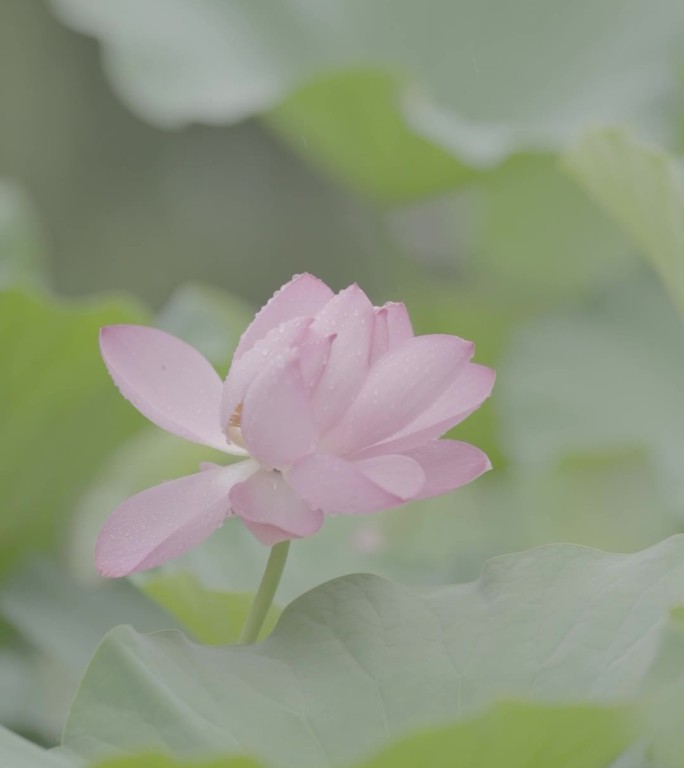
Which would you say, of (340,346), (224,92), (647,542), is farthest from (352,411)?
(224,92)

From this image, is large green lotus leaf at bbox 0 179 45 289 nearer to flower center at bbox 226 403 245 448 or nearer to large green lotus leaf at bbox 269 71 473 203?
large green lotus leaf at bbox 269 71 473 203

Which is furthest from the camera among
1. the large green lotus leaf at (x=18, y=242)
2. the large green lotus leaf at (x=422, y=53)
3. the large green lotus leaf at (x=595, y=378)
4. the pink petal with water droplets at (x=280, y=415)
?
the large green lotus leaf at (x=422, y=53)

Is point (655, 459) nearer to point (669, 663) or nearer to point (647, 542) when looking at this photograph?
point (647, 542)

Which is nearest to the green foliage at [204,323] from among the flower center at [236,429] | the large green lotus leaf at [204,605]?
the large green lotus leaf at [204,605]

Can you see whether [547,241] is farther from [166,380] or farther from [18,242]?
[166,380]

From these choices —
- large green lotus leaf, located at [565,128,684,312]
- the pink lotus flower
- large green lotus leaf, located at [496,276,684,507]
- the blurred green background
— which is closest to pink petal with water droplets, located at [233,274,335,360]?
the pink lotus flower

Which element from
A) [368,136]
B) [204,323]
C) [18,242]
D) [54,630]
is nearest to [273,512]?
[54,630]

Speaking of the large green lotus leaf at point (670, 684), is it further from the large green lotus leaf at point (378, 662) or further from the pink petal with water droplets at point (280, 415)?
the pink petal with water droplets at point (280, 415)
